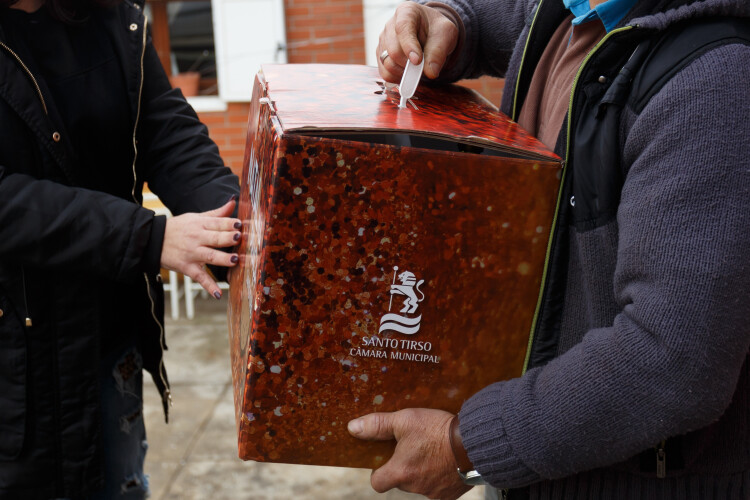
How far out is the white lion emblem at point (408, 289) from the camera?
3.40ft

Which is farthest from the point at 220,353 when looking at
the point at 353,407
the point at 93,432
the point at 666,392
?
the point at 666,392

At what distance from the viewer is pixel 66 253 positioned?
1.47 metres

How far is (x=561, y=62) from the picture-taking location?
128 cm

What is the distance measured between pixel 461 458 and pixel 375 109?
0.54m

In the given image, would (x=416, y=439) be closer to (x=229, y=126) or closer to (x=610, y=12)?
(x=610, y=12)

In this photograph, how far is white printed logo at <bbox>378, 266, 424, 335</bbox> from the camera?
104cm

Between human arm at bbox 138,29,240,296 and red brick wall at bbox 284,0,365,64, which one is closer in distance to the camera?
human arm at bbox 138,29,240,296

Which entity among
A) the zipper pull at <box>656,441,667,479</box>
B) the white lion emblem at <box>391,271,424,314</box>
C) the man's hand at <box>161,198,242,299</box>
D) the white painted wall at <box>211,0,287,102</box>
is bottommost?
the zipper pull at <box>656,441,667,479</box>

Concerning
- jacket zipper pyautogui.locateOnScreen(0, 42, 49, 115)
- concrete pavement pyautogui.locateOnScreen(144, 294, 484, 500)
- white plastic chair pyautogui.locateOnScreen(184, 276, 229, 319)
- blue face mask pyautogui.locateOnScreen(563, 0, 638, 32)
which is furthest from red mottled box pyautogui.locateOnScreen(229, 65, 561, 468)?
white plastic chair pyautogui.locateOnScreen(184, 276, 229, 319)

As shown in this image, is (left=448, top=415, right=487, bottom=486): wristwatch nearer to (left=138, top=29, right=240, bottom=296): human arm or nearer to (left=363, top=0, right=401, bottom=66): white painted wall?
(left=138, top=29, right=240, bottom=296): human arm

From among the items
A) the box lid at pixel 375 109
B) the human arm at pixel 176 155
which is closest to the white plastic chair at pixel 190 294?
the human arm at pixel 176 155

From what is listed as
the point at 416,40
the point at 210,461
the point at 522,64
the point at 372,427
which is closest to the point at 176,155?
the point at 416,40

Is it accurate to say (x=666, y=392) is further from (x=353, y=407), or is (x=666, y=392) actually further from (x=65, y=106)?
(x=65, y=106)

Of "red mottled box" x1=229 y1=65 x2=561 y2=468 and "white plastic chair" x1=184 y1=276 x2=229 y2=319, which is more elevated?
"red mottled box" x1=229 y1=65 x2=561 y2=468
